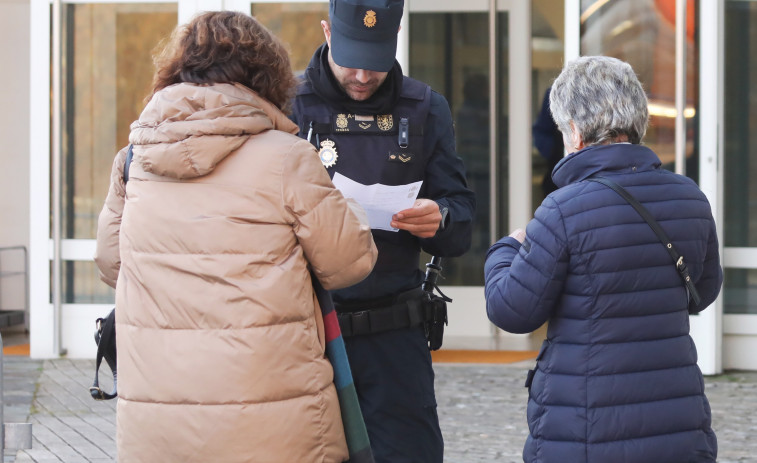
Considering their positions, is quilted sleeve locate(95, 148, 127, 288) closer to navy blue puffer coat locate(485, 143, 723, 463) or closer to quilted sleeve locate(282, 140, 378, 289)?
quilted sleeve locate(282, 140, 378, 289)

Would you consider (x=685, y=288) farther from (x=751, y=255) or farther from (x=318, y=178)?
(x=751, y=255)

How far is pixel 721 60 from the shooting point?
753cm

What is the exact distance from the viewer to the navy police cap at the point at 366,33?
133 inches

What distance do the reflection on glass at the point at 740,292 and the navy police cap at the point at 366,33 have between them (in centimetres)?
502

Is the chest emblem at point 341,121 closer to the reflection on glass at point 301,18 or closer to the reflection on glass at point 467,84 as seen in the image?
the reflection on glass at point 301,18

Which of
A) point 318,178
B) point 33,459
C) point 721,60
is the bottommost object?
point 33,459

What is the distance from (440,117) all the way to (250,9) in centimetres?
496

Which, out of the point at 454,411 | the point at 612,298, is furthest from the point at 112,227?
the point at 454,411

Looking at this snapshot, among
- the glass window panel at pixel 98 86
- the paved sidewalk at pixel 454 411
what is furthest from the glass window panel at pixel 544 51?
the glass window panel at pixel 98 86

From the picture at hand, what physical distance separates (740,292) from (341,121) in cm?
500

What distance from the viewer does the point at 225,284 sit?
264 centimetres

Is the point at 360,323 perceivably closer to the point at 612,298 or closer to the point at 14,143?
the point at 612,298

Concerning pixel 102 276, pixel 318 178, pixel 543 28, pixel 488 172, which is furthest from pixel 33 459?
pixel 543 28

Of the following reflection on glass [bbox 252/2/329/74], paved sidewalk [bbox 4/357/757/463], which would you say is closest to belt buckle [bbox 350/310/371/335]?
paved sidewalk [bbox 4/357/757/463]
